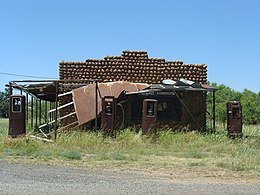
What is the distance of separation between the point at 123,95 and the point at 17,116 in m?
5.81

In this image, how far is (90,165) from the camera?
13922 mm

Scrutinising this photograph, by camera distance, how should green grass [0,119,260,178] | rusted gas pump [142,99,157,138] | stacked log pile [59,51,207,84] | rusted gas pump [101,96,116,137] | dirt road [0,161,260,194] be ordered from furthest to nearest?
stacked log pile [59,51,207,84] < rusted gas pump [142,99,157,138] < rusted gas pump [101,96,116,137] < green grass [0,119,260,178] < dirt road [0,161,260,194]

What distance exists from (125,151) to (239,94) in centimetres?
3984

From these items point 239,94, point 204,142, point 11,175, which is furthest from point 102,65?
point 239,94

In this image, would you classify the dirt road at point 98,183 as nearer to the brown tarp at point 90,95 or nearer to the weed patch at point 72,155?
the weed patch at point 72,155

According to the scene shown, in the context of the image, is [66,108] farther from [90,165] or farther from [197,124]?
[90,165]

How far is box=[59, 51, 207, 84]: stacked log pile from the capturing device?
25344 millimetres

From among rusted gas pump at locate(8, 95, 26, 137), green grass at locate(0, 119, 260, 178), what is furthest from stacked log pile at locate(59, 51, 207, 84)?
rusted gas pump at locate(8, 95, 26, 137)

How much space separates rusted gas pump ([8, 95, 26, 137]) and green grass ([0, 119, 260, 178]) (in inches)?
25.6

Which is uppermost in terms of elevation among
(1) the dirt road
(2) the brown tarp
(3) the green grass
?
(2) the brown tarp

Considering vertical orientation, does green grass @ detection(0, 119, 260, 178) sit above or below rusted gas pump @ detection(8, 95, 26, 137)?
below

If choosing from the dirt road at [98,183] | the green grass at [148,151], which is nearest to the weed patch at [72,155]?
the green grass at [148,151]

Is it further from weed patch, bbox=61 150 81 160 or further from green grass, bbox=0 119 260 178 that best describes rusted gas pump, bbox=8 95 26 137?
weed patch, bbox=61 150 81 160

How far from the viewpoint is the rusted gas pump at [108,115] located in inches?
797
